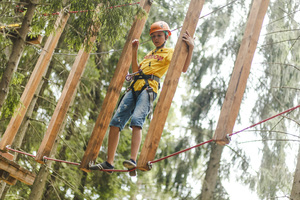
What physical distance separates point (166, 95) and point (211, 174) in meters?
5.88

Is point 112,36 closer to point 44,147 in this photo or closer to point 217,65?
point 44,147

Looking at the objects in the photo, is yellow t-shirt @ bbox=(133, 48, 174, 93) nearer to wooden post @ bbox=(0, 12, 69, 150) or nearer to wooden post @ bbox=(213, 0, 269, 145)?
wooden post @ bbox=(213, 0, 269, 145)

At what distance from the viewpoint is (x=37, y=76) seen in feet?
17.7

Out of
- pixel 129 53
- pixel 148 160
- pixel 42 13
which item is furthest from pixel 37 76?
pixel 148 160

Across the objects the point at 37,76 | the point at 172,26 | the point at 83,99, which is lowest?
the point at 37,76

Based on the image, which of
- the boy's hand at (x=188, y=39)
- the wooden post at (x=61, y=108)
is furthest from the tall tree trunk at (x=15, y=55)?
the boy's hand at (x=188, y=39)

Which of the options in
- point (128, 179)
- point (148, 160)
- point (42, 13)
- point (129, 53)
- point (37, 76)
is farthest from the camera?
point (128, 179)

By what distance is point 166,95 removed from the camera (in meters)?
3.71

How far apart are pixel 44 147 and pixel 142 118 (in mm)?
1412

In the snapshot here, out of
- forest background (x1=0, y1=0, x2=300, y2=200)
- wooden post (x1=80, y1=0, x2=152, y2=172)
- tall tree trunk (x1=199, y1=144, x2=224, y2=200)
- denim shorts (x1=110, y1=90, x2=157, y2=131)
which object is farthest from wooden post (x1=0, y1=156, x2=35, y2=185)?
tall tree trunk (x1=199, y1=144, x2=224, y2=200)

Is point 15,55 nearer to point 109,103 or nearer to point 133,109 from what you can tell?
point 109,103

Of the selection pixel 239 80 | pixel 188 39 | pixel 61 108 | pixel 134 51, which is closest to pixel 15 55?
pixel 61 108

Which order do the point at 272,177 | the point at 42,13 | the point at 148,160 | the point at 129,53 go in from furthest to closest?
1. the point at 272,177
2. the point at 42,13
3. the point at 129,53
4. the point at 148,160

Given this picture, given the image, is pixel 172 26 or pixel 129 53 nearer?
pixel 129 53
